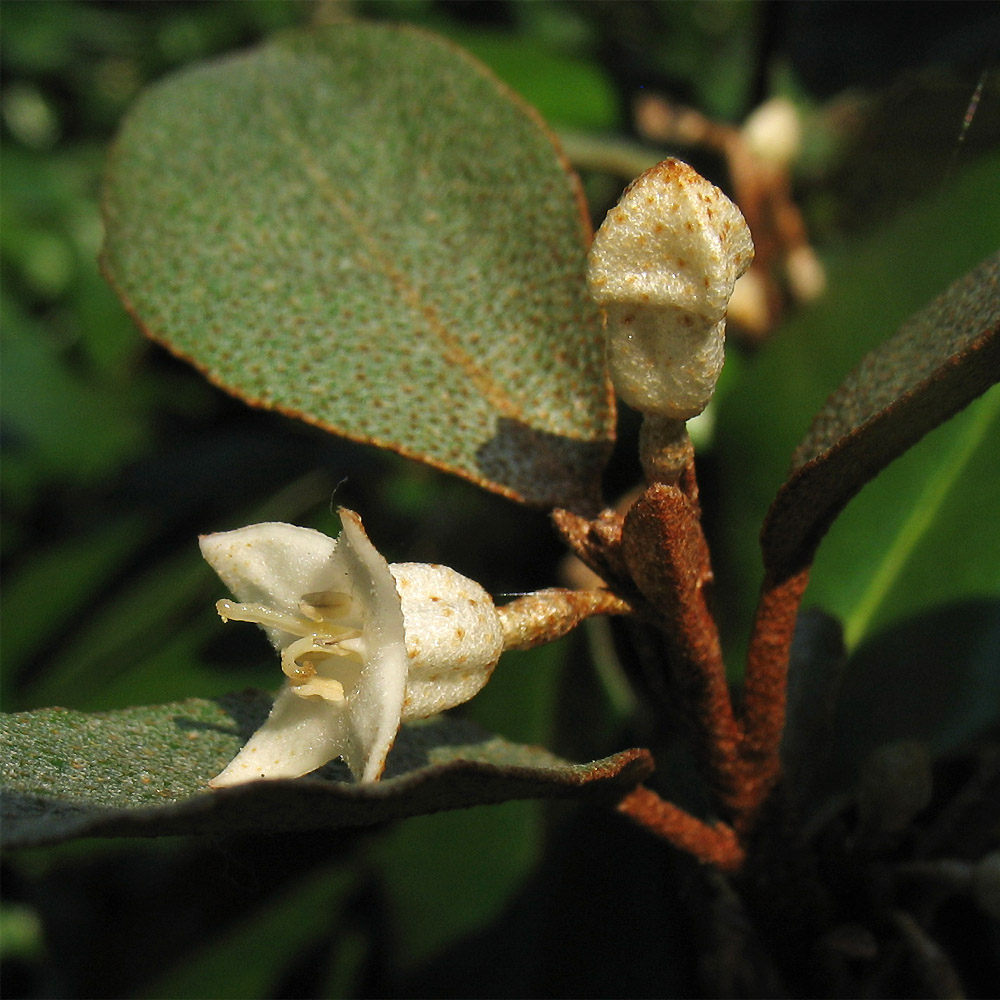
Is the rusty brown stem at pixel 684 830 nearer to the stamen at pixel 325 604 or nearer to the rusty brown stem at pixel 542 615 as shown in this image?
the rusty brown stem at pixel 542 615

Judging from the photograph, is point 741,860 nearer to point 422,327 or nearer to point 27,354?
point 422,327

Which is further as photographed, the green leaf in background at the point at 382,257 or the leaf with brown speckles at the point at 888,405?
the green leaf in background at the point at 382,257

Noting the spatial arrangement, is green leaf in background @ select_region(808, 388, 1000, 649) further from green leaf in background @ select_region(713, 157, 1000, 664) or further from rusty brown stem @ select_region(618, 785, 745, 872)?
rusty brown stem @ select_region(618, 785, 745, 872)

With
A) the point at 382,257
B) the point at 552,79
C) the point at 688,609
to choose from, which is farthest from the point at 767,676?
the point at 552,79

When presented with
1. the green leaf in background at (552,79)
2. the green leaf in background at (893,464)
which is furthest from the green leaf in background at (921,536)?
the green leaf in background at (552,79)

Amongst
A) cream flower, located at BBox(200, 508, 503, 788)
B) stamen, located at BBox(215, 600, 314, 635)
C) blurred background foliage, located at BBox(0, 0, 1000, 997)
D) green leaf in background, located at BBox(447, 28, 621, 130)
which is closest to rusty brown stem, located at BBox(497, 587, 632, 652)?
cream flower, located at BBox(200, 508, 503, 788)

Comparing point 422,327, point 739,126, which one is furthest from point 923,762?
point 739,126

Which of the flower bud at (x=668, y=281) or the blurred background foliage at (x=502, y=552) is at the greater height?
the flower bud at (x=668, y=281)
